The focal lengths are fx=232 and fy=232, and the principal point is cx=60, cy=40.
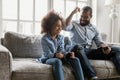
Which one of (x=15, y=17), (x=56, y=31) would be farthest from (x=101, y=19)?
(x=56, y=31)

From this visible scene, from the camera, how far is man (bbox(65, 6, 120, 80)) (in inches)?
99.7

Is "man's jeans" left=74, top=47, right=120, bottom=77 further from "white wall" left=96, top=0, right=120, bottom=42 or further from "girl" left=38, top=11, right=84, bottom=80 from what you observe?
"white wall" left=96, top=0, right=120, bottom=42

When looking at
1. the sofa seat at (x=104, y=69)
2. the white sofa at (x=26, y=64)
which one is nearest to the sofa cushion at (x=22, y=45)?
the white sofa at (x=26, y=64)

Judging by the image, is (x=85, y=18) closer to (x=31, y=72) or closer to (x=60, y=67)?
(x=60, y=67)

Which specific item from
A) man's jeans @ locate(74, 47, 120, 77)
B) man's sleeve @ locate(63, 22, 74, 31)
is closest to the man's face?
man's sleeve @ locate(63, 22, 74, 31)

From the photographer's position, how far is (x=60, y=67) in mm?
2090

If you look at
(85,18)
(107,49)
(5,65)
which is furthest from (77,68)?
(85,18)

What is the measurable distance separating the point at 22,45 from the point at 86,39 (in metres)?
0.78

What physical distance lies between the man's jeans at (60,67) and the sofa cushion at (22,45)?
56 cm

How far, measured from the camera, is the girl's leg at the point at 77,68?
2.19m

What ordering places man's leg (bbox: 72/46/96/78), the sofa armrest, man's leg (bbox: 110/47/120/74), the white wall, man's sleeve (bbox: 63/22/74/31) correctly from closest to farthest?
the sofa armrest → man's leg (bbox: 72/46/96/78) → man's leg (bbox: 110/47/120/74) → man's sleeve (bbox: 63/22/74/31) → the white wall

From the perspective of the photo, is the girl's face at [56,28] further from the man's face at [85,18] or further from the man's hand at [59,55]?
the man's face at [85,18]

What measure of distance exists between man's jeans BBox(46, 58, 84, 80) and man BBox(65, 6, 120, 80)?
0.16 metres

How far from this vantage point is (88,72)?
2324 millimetres
